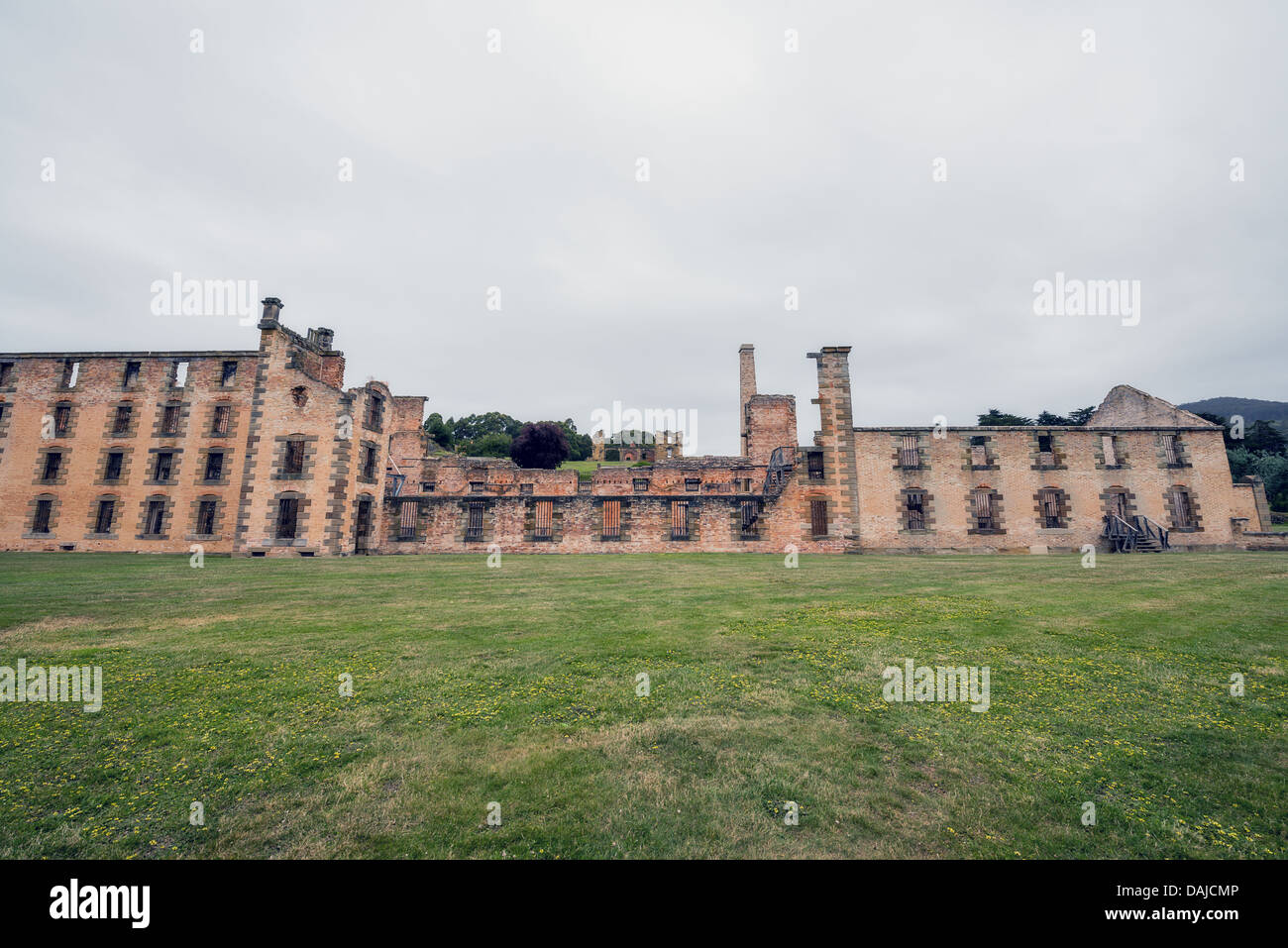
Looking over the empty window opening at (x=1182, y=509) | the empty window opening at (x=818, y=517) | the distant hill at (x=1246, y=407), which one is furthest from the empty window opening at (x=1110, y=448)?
the distant hill at (x=1246, y=407)

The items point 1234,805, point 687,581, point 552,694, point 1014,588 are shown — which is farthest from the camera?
point 687,581

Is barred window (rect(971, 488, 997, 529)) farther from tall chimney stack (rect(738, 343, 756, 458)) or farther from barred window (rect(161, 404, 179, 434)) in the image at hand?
barred window (rect(161, 404, 179, 434))

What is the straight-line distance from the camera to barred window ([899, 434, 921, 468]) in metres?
26.5

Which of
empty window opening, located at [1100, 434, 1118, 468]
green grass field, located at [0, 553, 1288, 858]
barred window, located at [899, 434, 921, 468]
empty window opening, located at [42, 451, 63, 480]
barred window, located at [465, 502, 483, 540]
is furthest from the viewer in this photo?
empty window opening, located at [42, 451, 63, 480]

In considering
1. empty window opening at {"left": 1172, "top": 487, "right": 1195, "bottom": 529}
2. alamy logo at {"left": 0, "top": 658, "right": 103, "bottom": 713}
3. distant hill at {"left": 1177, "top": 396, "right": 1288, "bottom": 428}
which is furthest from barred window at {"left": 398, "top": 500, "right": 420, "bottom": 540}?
distant hill at {"left": 1177, "top": 396, "right": 1288, "bottom": 428}

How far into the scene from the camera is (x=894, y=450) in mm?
26562

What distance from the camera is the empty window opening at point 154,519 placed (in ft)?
93.2

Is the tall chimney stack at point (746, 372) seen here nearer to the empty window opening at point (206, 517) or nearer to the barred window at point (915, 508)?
the barred window at point (915, 508)

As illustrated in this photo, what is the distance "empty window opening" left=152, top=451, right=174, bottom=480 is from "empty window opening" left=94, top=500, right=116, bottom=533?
9.00 ft
